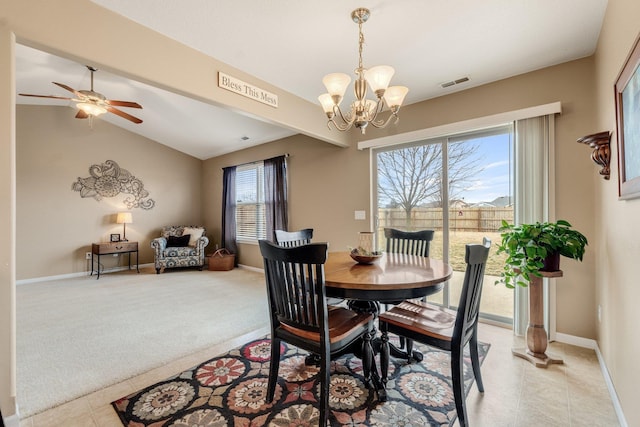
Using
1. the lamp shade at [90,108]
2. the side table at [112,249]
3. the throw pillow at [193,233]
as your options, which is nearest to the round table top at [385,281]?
the lamp shade at [90,108]

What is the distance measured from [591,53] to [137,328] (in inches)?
195

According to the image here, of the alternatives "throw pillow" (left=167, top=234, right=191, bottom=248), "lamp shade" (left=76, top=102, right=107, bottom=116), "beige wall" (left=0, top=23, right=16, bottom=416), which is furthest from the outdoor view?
"throw pillow" (left=167, top=234, right=191, bottom=248)

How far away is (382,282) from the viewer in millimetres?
1546

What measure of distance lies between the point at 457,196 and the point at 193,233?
5374mm

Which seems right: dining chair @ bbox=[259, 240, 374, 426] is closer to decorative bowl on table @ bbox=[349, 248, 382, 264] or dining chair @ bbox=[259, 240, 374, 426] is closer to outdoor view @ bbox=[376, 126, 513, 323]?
decorative bowl on table @ bbox=[349, 248, 382, 264]

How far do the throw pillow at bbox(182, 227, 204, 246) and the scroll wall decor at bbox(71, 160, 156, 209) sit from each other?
101 cm

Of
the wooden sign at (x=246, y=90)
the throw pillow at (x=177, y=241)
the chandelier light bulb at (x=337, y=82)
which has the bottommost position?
the throw pillow at (x=177, y=241)

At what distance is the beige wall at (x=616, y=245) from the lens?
1.35m

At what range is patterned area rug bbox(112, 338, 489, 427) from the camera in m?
1.56

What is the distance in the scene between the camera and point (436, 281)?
157 cm

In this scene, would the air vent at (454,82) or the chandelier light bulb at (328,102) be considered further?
the air vent at (454,82)

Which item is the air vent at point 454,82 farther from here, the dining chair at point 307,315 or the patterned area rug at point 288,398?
the patterned area rug at point 288,398

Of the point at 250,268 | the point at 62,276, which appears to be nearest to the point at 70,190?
the point at 62,276

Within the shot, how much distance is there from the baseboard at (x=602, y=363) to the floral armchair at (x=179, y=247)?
579 centimetres
